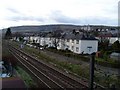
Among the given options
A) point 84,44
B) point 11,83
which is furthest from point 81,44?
point 11,83

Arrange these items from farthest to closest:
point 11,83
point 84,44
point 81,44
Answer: point 84,44
point 81,44
point 11,83

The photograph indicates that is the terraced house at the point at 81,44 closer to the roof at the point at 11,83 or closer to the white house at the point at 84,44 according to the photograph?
the white house at the point at 84,44

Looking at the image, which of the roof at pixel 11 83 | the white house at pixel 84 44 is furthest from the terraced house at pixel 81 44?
the roof at pixel 11 83

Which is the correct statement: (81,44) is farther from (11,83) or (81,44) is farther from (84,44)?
(11,83)

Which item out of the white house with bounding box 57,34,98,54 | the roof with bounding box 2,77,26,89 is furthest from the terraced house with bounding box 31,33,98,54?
the roof with bounding box 2,77,26,89

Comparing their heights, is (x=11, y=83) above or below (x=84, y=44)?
above

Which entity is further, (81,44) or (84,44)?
(84,44)

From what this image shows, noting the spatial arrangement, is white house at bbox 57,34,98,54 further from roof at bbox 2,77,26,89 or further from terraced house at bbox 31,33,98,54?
roof at bbox 2,77,26,89

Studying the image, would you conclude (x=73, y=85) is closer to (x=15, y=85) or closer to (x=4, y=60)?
(x=15, y=85)

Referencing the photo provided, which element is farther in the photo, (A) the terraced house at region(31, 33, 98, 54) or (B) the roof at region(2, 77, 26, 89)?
(A) the terraced house at region(31, 33, 98, 54)

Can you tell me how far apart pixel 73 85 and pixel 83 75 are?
337cm

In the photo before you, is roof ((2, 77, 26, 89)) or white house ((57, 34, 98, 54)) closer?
roof ((2, 77, 26, 89))

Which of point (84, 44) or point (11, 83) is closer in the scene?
point (11, 83)

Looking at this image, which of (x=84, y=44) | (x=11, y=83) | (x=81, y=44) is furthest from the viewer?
(x=84, y=44)
